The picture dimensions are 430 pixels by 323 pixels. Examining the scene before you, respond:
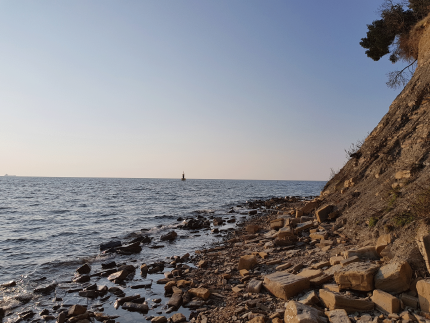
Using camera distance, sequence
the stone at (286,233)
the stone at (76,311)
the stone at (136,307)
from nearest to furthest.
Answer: the stone at (76,311) < the stone at (136,307) < the stone at (286,233)

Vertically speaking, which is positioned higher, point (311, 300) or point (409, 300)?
point (409, 300)

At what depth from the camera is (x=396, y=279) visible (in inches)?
207

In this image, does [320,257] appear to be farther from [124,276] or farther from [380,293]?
[124,276]

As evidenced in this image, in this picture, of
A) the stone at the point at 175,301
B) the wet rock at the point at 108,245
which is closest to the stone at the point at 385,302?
the stone at the point at 175,301

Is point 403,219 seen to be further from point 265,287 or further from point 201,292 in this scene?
point 201,292

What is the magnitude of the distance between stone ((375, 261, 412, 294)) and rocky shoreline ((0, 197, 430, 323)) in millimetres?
16

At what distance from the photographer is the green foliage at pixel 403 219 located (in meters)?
7.24

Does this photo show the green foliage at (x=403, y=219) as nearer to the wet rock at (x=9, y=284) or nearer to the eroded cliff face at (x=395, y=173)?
the eroded cliff face at (x=395, y=173)

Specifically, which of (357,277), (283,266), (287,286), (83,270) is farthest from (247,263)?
(83,270)

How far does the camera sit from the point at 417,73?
48.3ft

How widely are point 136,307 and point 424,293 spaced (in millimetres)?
6651

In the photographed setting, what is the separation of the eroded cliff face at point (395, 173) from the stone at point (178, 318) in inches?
203

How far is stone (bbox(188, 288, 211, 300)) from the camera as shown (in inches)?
297

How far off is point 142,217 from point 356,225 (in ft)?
67.5
